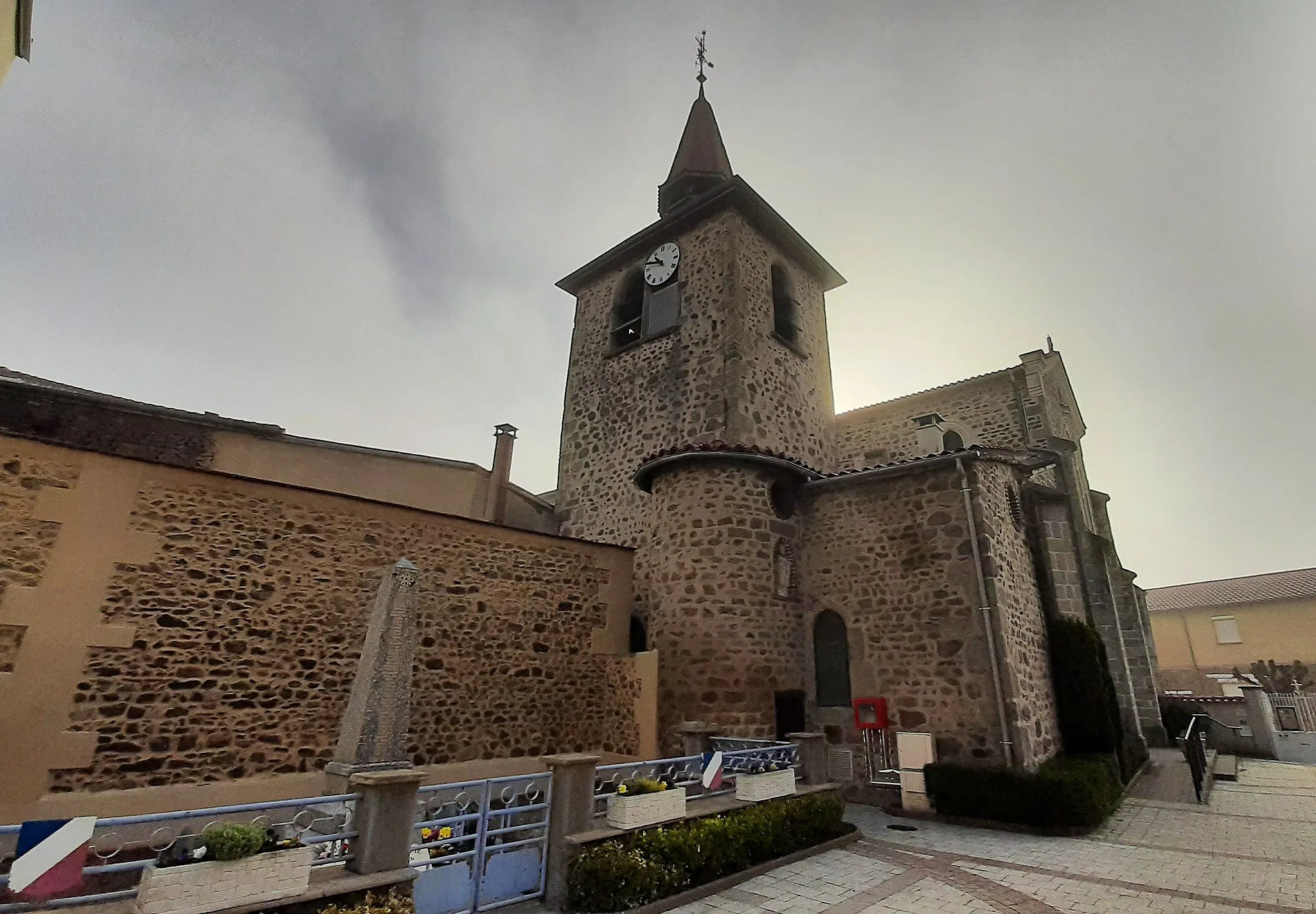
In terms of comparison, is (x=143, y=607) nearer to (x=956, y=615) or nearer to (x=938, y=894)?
(x=938, y=894)

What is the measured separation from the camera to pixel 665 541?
1128 cm

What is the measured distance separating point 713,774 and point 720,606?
359 cm

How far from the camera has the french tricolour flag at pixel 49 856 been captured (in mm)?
3117

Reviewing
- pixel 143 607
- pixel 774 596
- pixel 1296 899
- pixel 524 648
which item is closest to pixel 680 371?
pixel 774 596

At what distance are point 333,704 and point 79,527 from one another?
11.6ft

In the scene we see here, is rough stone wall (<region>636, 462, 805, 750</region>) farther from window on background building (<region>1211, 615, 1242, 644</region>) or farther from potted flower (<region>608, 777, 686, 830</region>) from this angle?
window on background building (<region>1211, 615, 1242, 644</region>)

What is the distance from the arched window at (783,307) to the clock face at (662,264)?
2813 mm

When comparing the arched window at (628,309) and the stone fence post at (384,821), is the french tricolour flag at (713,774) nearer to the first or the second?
the stone fence post at (384,821)

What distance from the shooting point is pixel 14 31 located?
20.3ft

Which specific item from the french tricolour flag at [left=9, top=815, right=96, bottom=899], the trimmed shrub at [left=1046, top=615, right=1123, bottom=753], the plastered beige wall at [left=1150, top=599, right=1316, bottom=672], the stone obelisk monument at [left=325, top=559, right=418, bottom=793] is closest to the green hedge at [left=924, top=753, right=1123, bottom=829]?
the trimmed shrub at [left=1046, top=615, right=1123, bottom=753]

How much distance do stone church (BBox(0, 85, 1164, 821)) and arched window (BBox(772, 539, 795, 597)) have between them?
73 mm

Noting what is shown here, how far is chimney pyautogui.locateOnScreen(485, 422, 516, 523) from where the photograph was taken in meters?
14.7

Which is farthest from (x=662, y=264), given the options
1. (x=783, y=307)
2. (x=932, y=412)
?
(x=932, y=412)

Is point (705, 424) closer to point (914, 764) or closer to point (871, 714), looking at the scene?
point (871, 714)
